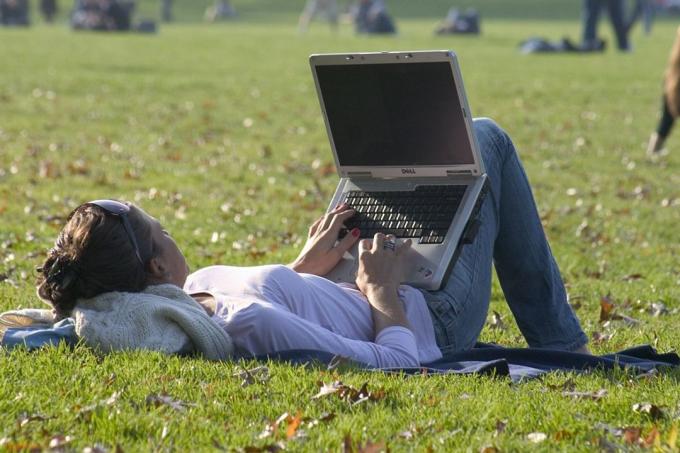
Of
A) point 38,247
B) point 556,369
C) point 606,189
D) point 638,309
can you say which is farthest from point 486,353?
point 606,189

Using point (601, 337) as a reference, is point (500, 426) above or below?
above

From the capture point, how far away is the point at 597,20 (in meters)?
31.4

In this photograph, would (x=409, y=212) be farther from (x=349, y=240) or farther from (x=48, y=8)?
(x=48, y=8)

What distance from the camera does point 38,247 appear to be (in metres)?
8.31

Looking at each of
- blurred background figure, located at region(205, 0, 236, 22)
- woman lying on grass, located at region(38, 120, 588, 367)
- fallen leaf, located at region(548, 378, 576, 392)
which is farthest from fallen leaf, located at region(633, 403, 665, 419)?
blurred background figure, located at region(205, 0, 236, 22)

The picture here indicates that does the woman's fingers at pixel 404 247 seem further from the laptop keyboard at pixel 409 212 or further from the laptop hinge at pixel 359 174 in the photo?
the laptop hinge at pixel 359 174

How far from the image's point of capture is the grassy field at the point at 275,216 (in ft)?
13.4

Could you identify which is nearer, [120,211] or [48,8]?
[120,211]

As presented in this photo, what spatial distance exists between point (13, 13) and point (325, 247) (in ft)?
131

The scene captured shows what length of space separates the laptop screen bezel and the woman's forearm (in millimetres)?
716

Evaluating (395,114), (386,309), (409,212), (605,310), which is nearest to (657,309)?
(605,310)

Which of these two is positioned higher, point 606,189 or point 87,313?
point 87,313

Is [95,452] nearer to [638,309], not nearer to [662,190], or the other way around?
[638,309]

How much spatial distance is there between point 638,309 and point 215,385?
3.40 metres
